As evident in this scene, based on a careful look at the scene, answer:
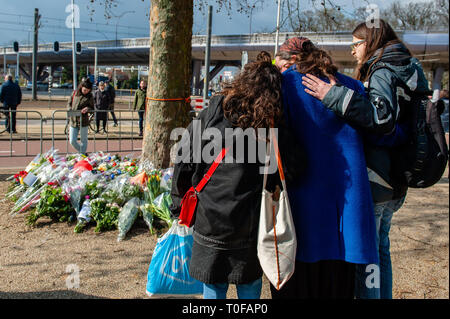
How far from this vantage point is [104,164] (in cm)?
570

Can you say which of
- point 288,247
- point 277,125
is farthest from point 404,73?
point 288,247

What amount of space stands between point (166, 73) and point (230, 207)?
3586 millimetres

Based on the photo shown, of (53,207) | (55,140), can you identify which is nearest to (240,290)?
(53,207)

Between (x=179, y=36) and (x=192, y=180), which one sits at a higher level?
(x=179, y=36)

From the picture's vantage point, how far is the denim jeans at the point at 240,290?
2.25 m

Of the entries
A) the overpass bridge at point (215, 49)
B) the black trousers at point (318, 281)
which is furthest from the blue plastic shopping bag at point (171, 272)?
the overpass bridge at point (215, 49)

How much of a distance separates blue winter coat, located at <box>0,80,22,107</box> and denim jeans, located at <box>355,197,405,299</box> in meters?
13.5

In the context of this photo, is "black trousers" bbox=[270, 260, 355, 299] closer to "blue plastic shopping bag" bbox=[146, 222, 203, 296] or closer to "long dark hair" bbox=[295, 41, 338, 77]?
"blue plastic shopping bag" bbox=[146, 222, 203, 296]

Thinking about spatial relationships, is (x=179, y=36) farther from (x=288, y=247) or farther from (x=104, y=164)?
(x=288, y=247)

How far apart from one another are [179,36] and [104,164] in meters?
1.94

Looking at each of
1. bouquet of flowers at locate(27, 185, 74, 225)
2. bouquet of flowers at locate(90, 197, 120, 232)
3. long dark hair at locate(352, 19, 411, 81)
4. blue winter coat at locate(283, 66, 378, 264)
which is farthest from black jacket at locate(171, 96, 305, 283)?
bouquet of flowers at locate(27, 185, 74, 225)
